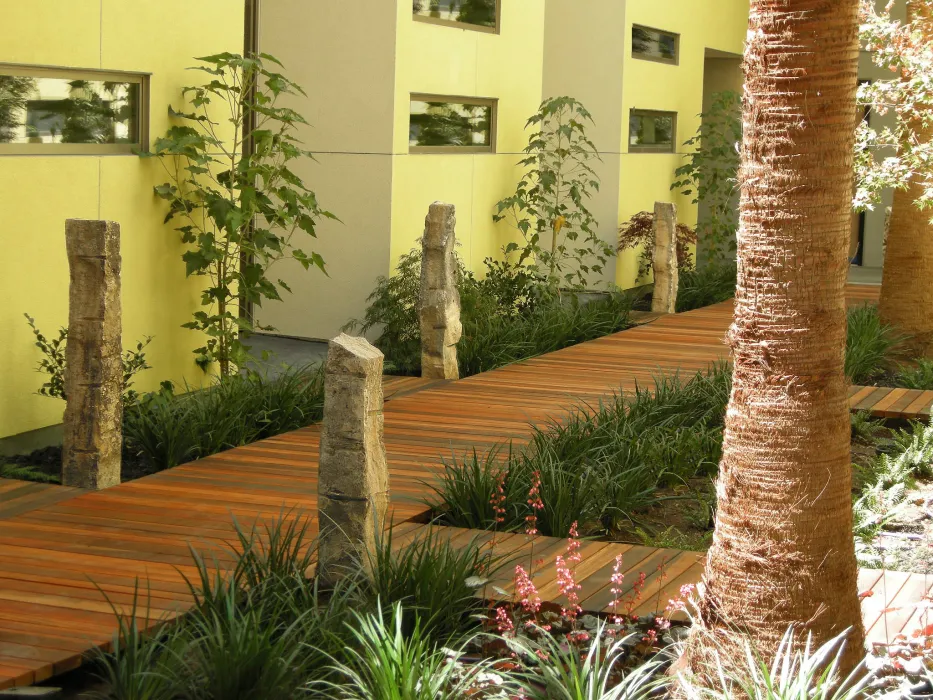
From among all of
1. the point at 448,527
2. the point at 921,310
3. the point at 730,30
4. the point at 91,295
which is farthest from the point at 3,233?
the point at 730,30

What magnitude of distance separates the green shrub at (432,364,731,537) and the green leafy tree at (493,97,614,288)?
4.19 metres

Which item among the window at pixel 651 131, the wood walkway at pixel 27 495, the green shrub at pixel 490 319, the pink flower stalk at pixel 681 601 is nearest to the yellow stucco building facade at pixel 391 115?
the green shrub at pixel 490 319

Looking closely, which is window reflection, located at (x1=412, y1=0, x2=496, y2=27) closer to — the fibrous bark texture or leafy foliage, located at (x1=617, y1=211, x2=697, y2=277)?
leafy foliage, located at (x1=617, y1=211, x2=697, y2=277)

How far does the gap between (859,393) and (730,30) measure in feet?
33.7

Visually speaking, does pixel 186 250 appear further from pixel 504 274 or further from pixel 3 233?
pixel 504 274

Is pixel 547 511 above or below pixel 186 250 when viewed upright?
below

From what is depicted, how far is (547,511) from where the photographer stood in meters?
5.75

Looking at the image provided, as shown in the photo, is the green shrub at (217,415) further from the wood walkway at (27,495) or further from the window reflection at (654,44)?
the window reflection at (654,44)

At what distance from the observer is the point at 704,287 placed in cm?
1531

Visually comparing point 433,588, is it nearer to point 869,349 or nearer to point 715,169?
point 869,349

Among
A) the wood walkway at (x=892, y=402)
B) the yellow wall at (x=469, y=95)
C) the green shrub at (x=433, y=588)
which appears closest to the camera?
the green shrub at (x=433, y=588)

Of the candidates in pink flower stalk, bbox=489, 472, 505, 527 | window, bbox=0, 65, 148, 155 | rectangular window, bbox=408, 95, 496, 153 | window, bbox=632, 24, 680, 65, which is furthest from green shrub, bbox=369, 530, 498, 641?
window, bbox=632, 24, 680, 65

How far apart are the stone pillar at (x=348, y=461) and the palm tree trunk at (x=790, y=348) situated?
1.46 metres

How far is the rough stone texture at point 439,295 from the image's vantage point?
9391 millimetres
